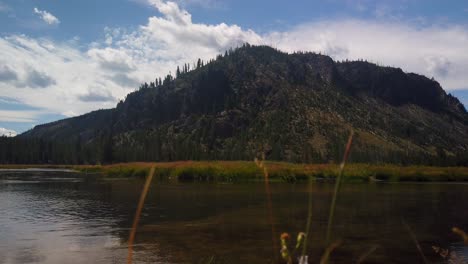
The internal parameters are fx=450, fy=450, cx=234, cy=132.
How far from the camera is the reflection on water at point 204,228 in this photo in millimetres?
15070

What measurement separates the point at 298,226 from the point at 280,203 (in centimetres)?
1054

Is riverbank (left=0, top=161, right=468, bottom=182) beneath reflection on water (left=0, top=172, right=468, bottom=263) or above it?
above

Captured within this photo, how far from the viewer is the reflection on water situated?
1507 cm

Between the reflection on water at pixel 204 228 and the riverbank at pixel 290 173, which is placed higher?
the riverbank at pixel 290 173

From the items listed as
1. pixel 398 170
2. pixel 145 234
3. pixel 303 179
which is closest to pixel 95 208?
pixel 145 234

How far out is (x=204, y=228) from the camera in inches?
812

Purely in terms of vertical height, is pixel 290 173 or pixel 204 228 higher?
pixel 290 173

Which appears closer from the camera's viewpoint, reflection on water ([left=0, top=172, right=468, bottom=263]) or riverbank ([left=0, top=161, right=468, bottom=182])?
reflection on water ([left=0, top=172, right=468, bottom=263])

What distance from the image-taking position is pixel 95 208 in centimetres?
2812

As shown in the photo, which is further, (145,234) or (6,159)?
(6,159)

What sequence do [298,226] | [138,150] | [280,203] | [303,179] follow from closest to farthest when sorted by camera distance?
[298,226] → [280,203] → [303,179] → [138,150]

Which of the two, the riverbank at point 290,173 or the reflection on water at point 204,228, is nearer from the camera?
the reflection on water at point 204,228

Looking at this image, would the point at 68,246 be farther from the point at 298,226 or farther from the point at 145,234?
→ the point at 298,226

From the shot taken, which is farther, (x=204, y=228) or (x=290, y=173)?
(x=290, y=173)
